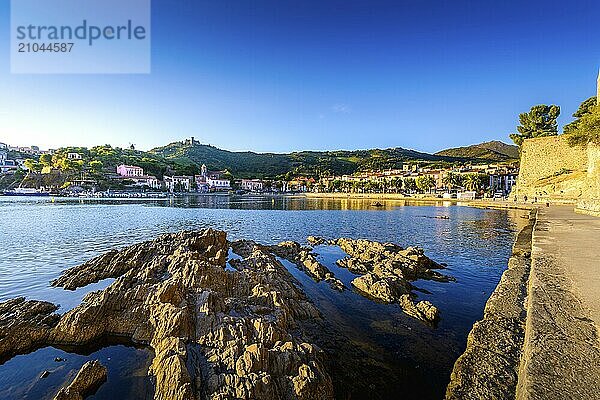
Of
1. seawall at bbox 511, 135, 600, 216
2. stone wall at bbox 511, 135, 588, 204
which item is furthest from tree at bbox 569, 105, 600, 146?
stone wall at bbox 511, 135, 588, 204

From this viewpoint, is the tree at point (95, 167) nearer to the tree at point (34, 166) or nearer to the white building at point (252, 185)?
the tree at point (34, 166)

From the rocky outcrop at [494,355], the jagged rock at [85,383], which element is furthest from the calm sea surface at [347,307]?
the rocky outcrop at [494,355]

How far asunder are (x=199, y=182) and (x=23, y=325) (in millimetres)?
117947

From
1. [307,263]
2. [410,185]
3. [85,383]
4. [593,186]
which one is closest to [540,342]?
[85,383]

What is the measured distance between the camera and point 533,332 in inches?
196

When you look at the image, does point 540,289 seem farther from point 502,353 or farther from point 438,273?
point 438,273

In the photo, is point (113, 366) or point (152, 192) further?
point (152, 192)

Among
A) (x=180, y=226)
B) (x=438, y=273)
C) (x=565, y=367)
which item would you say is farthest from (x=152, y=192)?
(x=565, y=367)

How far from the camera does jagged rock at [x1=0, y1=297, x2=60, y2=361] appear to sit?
20.7 feet

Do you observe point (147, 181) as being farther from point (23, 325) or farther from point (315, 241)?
point (23, 325)

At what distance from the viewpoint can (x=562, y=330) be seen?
4980 mm

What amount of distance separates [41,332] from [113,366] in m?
2.18

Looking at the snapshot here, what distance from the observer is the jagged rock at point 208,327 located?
15.5 ft

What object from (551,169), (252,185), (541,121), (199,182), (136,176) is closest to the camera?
(551,169)
